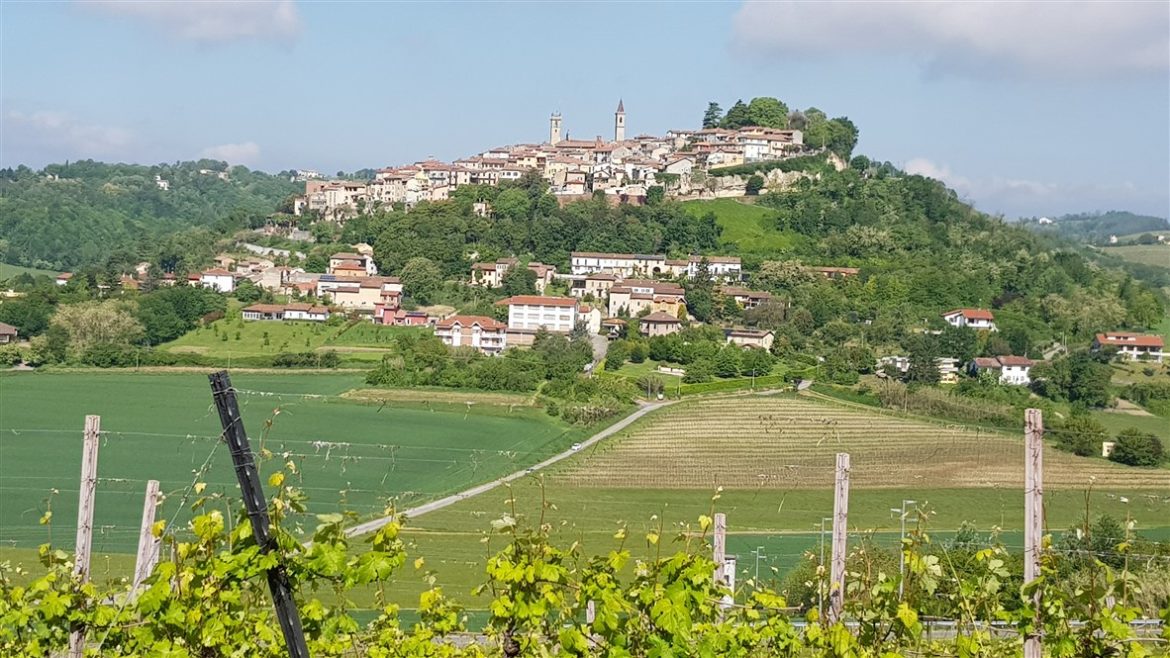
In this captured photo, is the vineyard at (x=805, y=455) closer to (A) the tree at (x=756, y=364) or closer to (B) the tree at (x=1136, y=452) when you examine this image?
(B) the tree at (x=1136, y=452)

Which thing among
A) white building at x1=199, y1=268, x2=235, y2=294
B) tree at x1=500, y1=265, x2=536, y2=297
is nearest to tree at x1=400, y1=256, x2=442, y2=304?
tree at x1=500, y1=265, x2=536, y2=297

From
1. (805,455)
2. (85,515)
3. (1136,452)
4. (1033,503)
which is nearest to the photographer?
(1033,503)

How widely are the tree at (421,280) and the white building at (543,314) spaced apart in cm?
Result: 468

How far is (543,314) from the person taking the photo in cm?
3803

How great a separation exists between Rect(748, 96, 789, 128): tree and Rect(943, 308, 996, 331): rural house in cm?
2580

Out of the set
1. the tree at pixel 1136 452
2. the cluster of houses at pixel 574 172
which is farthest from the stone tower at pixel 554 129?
the tree at pixel 1136 452

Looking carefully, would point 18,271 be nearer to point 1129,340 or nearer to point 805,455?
point 805,455

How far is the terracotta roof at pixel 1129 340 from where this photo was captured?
37438 millimetres

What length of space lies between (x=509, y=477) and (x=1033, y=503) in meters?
16.7

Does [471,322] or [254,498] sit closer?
[254,498]

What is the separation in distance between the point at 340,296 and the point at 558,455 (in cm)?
1997

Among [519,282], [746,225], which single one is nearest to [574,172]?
[746,225]

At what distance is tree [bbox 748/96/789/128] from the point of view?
6284 cm

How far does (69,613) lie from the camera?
4.25 meters
